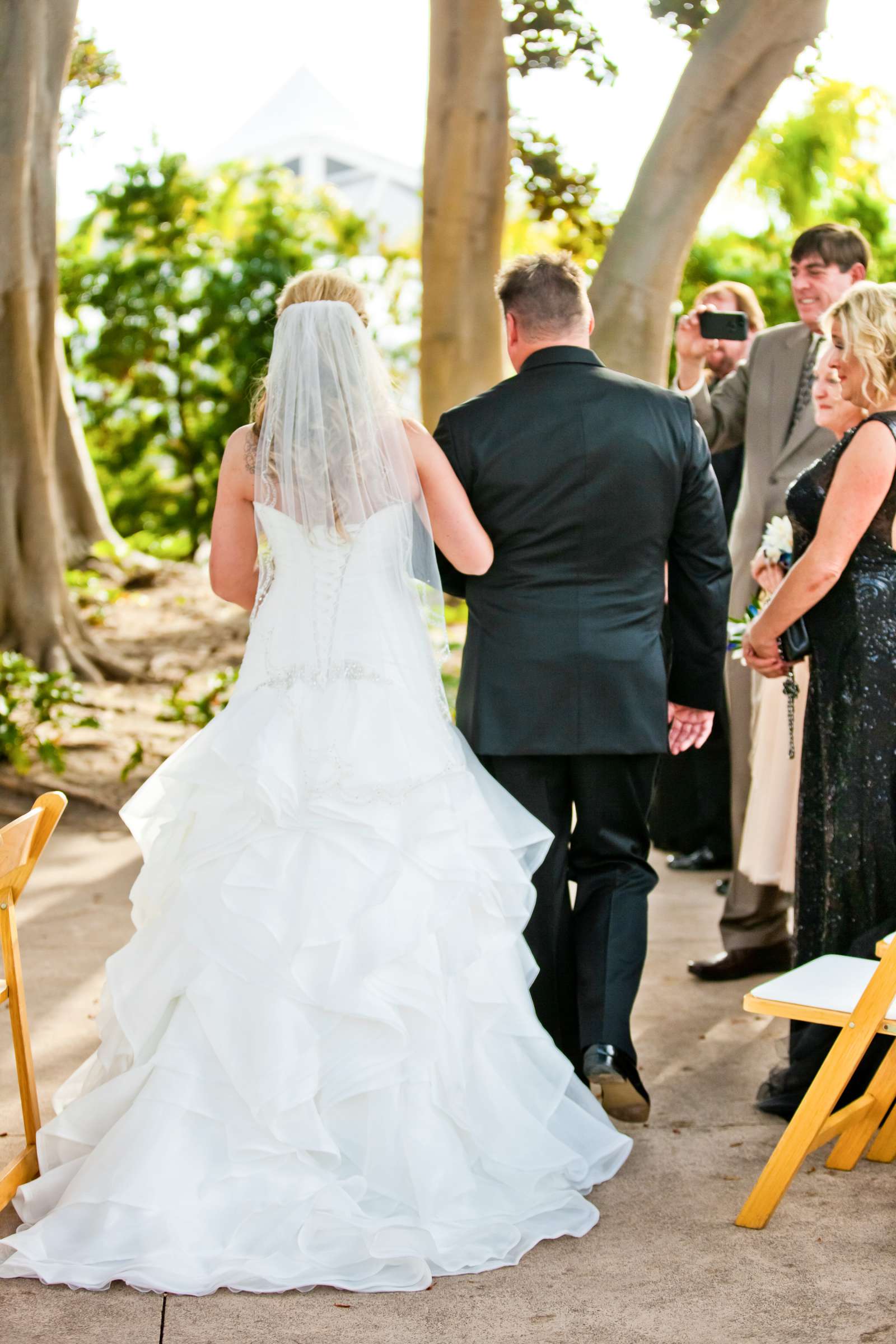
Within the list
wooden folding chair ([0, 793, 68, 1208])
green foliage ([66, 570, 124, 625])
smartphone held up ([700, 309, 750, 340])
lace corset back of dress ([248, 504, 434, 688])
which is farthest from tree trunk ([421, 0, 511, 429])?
wooden folding chair ([0, 793, 68, 1208])

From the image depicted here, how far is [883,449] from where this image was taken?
3.54 meters

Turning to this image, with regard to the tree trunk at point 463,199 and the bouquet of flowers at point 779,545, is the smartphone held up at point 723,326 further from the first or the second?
the tree trunk at point 463,199

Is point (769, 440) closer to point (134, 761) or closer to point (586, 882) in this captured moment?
point (586, 882)

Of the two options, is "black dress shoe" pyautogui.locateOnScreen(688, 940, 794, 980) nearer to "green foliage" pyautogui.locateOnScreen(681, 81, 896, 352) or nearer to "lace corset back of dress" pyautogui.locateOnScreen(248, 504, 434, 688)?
"lace corset back of dress" pyautogui.locateOnScreen(248, 504, 434, 688)

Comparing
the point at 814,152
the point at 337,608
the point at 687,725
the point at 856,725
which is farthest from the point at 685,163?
the point at 814,152

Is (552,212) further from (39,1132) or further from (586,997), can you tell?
(39,1132)

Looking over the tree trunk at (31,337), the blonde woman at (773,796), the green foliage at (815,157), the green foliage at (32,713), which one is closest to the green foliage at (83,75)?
the tree trunk at (31,337)

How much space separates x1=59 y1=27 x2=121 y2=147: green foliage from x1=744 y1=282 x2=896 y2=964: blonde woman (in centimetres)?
690

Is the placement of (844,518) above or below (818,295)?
below

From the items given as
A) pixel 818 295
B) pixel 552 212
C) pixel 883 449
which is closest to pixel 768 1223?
pixel 883 449

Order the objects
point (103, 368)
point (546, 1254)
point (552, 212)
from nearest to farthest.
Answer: point (546, 1254), point (552, 212), point (103, 368)

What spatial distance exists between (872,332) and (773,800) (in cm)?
173

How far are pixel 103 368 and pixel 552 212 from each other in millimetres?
8992

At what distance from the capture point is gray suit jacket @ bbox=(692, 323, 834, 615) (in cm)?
498
